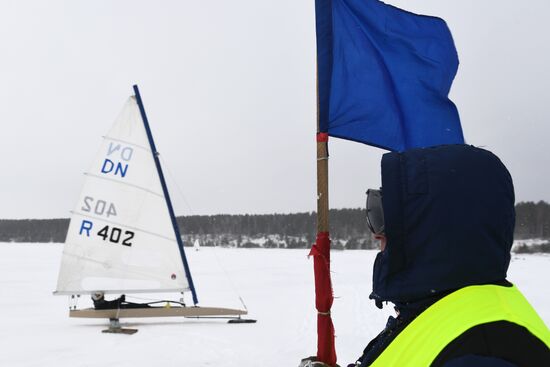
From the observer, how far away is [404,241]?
46.6 inches

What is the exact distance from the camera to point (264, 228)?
96375mm

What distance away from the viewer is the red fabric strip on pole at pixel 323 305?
2.64 meters

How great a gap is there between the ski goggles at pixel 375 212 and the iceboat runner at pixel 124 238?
829 centimetres

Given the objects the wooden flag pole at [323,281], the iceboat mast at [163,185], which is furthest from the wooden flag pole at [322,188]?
the iceboat mast at [163,185]

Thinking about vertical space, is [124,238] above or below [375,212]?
below

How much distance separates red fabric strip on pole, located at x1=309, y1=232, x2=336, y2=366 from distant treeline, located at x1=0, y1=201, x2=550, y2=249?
70.9m

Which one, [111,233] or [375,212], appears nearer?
[375,212]

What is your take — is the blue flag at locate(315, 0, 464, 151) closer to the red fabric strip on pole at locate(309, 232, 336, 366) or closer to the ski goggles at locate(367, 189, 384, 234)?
the red fabric strip on pole at locate(309, 232, 336, 366)

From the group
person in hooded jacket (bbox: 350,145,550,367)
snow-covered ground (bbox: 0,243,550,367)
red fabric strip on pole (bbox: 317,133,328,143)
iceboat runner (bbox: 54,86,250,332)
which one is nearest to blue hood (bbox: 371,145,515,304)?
person in hooded jacket (bbox: 350,145,550,367)

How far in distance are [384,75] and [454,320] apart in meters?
3.23

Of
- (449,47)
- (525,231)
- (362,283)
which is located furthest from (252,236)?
(449,47)

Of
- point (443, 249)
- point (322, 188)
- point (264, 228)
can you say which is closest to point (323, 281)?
point (322, 188)

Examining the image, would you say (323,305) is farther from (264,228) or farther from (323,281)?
(264,228)

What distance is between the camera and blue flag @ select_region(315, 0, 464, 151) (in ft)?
11.8
